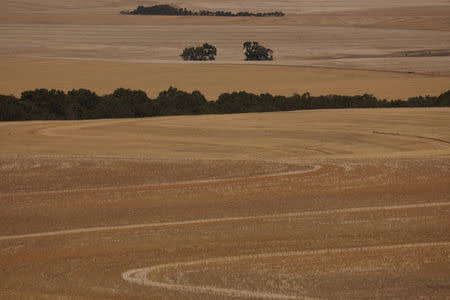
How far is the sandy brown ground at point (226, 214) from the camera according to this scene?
10.9m

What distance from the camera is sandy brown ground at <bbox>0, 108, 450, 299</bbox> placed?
10898 millimetres

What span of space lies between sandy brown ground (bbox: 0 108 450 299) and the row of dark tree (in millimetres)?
10763

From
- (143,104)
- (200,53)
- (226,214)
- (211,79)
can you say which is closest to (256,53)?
(200,53)

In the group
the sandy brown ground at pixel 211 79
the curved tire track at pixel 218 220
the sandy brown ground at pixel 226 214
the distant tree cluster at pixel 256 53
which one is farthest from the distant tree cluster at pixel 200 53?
the curved tire track at pixel 218 220

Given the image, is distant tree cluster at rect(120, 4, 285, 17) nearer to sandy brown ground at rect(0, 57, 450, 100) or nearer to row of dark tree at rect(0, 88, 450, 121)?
sandy brown ground at rect(0, 57, 450, 100)

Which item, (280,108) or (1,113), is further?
(280,108)

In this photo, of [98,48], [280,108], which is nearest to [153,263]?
[280,108]

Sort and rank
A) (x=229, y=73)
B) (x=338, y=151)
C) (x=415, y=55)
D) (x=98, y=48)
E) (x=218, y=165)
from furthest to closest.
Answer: (x=98, y=48) → (x=415, y=55) → (x=229, y=73) → (x=338, y=151) → (x=218, y=165)

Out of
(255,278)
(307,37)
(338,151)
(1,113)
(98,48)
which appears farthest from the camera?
(307,37)

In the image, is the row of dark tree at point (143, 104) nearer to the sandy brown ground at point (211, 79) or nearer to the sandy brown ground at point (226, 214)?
the sandy brown ground at point (211, 79)

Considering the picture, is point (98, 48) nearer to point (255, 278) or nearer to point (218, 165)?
point (218, 165)

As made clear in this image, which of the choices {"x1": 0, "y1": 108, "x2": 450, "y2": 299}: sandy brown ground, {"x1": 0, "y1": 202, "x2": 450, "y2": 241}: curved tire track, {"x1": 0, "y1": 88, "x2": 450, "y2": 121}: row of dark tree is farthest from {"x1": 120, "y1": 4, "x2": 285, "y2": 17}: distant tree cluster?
{"x1": 0, "y1": 202, "x2": 450, "y2": 241}: curved tire track

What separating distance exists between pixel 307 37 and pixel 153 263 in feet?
299

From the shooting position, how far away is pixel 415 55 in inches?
3108
